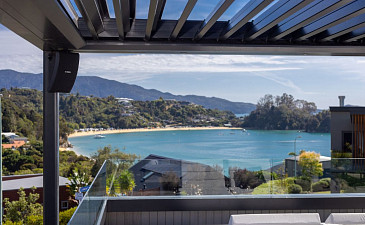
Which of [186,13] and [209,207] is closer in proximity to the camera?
[186,13]

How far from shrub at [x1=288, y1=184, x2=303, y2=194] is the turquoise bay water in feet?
58.3

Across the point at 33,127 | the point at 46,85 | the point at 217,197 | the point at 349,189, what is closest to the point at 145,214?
the point at 217,197

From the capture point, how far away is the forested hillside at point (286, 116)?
24875mm

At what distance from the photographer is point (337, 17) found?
3.28m

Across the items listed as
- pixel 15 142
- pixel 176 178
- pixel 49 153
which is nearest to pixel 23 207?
pixel 15 142

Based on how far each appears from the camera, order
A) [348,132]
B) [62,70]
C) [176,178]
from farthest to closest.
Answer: [348,132], [176,178], [62,70]

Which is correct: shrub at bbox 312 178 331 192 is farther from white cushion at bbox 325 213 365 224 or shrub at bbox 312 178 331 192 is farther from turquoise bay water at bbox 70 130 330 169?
turquoise bay water at bbox 70 130 330 169

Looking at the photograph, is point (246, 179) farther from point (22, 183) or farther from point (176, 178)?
point (22, 183)

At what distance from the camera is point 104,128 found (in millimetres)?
22844

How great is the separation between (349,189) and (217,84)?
802 inches

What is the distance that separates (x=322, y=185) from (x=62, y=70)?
4.01 m

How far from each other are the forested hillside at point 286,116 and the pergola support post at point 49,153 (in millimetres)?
20778

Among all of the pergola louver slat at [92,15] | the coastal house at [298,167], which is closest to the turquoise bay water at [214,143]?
the coastal house at [298,167]

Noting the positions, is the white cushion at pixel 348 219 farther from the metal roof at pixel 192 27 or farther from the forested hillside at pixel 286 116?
the forested hillside at pixel 286 116
